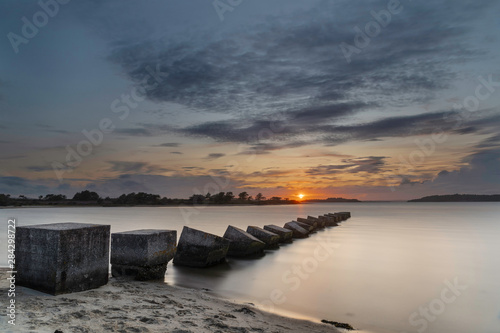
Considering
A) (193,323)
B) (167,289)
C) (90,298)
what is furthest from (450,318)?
(90,298)

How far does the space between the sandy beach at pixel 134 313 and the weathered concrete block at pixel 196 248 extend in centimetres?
237

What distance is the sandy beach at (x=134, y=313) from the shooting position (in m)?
3.27

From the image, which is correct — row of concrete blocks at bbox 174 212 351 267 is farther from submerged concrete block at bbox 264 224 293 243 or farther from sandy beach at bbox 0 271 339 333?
sandy beach at bbox 0 271 339 333

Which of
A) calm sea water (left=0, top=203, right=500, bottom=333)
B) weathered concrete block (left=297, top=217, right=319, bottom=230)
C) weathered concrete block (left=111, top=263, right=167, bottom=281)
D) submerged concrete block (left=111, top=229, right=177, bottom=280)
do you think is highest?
submerged concrete block (left=111, top=229, right=177, bottom=280)

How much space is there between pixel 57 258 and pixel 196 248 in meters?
3.88

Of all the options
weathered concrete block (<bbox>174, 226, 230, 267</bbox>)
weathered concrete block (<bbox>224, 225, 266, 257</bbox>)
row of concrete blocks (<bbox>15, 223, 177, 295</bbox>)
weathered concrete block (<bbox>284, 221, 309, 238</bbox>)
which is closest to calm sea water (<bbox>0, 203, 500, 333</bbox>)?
weathered concrete block (<bbox>174, 226, 230, 267</bbox>)

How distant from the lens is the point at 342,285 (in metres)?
7.12

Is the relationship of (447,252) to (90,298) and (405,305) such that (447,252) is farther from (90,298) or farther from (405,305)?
(90,298)

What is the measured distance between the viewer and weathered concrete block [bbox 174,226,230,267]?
7.70m

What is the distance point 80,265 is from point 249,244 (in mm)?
5943

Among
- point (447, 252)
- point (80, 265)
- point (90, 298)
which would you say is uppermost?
point (80, 265)

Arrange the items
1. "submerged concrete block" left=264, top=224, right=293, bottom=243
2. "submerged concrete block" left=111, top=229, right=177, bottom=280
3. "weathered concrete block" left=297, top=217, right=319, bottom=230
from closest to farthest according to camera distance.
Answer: "submerged concrete block" left=111, top=229, right=177, bottom=280, "submerged concrete block" left=264, top=224, right=293, bottom=243, "weathered concrete block" left=297, top=217, right=319, bottom=230

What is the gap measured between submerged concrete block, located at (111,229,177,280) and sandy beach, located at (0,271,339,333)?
20.0 inches

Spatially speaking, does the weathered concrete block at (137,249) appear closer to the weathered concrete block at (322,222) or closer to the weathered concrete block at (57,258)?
the weathered concrete block at (57,258)
